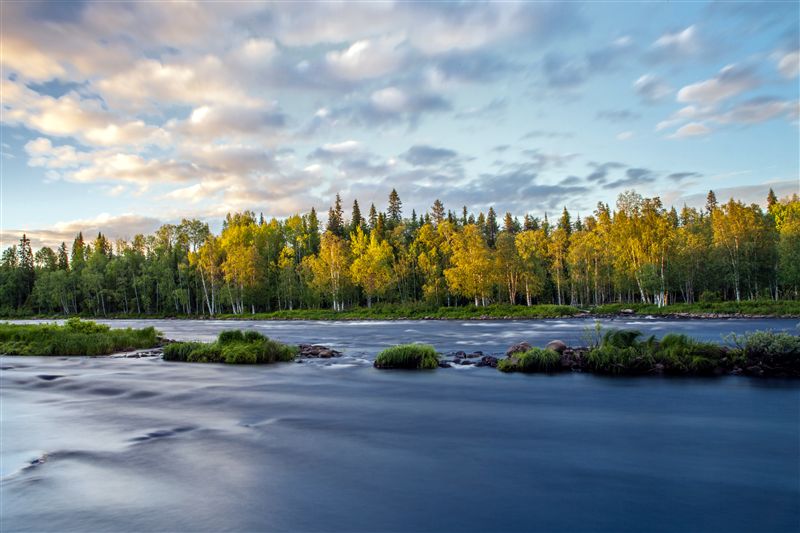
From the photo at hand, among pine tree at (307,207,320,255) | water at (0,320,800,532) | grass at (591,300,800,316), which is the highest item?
pine tree at (307,207,320,255)

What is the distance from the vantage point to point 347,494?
8.02 m

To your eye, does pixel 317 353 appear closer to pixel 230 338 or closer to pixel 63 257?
pixel 230 338

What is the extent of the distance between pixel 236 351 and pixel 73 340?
13505mm

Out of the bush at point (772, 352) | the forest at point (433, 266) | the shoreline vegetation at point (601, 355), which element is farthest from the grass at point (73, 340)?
the forest at point (433, 266)

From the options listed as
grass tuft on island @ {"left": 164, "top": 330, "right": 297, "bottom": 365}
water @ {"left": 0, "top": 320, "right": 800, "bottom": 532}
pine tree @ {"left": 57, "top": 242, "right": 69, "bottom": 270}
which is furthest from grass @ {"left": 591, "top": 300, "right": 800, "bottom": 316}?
pine tree @ {"left": 57, "top": 242, "right": 69, "bottom": 270}

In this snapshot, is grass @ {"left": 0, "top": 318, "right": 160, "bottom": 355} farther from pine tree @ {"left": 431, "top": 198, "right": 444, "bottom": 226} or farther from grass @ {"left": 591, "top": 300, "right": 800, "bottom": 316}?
pine tree @ {"left": 431, "top": 198, "right": 444, "bottom": 226}

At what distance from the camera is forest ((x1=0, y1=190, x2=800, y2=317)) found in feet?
202

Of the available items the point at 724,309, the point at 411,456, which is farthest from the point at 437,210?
the point at 411,456

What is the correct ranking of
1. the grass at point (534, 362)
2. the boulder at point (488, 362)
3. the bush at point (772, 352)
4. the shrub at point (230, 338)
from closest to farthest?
the bush at point (772, 352), the grass at point (534, 362), the boulder at point (488, 362), the shrub at point (230, 338)

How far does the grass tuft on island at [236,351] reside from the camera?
24234mm

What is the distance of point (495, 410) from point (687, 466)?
17.4ft

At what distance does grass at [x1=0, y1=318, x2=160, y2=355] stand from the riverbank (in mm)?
36265

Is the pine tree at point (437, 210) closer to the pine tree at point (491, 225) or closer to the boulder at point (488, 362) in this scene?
the pine tree at point (491, 225)

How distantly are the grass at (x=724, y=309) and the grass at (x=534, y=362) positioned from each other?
3911 centimetres
